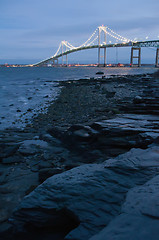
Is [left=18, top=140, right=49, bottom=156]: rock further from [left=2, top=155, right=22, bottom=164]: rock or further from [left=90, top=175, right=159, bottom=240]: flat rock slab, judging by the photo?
[left=90, top=175, right=159, bottom=240]: flat rock slab

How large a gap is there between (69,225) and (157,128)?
2.61 m

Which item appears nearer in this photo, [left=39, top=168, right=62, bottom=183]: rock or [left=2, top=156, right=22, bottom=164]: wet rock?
[left=39, top=168, right=62, bottom=183]: rock

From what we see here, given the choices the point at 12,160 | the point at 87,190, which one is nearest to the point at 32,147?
the point at 12,160

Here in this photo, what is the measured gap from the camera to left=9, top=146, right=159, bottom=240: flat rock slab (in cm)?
143

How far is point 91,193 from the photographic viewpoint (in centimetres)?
166

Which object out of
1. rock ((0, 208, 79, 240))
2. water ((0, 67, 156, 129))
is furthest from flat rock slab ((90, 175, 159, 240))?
water ((0, 67, 156, 129))

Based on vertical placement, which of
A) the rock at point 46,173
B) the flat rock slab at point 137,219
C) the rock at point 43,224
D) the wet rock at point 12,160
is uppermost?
the flat rock slab at point 137,219

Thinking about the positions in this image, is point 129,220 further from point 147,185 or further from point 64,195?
point 64,195

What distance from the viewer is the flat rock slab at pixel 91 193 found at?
1.43 m

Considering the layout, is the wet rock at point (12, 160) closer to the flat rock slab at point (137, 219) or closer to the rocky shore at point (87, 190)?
the rocky shore at point (87, 190)

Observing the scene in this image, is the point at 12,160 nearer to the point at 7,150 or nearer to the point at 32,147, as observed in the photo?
the point at 7,150

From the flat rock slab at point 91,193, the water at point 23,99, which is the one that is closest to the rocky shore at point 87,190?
the flat rock slab at point 91,193

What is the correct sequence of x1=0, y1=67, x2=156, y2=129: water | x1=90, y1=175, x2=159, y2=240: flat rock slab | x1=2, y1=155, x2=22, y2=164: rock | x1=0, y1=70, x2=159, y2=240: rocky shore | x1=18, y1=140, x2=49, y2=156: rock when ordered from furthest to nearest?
x1=0, y1=67, x2=156, y2=129: water → x1=18, y1=140, x2=49, y2=156: rock → x1=2, y1=155, x2=22, y2=164: rock → x1=0, y1=70, x2=159, y2=240: rocky shore → x1=90, y1=175, x2=159, y2=240: flat rock slab

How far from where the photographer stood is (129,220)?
1.25m
